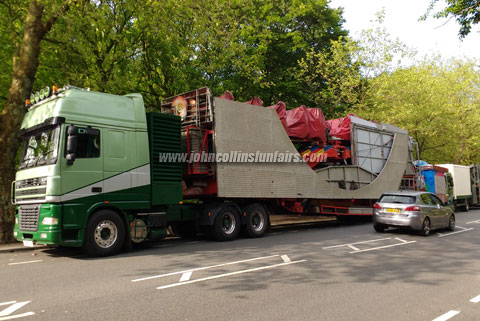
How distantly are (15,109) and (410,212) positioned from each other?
12627mm

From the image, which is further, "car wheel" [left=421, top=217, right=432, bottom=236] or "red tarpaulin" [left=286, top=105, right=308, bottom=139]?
"red tarpaulin" [left=286, top=105, right=308, bottom=139]

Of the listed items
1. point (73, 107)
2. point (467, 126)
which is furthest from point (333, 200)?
point (467, 126)

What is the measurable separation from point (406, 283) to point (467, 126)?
35148mm

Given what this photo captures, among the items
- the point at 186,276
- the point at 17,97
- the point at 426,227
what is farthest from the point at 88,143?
the point at 426,227

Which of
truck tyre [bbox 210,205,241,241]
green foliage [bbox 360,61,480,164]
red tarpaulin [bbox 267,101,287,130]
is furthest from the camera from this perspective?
green foliage [bbox 360,61,480,164]

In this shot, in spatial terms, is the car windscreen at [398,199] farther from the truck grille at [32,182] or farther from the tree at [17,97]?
the tree at [17,97]

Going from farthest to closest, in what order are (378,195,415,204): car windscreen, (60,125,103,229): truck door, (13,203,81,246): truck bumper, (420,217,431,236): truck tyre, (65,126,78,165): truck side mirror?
(378,195,415,204): car windscreen
(420,217,431,236): truck tyre
(60,125,103,229): truck door
(65,126,78,165): truck side mirror
(13,203,81,246): truck bumper

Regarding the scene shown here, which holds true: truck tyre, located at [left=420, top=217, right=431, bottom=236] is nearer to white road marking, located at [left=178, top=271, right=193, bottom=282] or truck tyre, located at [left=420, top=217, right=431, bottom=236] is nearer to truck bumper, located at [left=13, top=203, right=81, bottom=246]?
white road marking, located at [left=178, top=271, right=193, bottom=282]

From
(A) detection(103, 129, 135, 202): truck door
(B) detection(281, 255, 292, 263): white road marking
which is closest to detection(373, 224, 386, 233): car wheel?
(B) detection(281, 255, 292, 263): white road marking

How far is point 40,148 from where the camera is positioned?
29.2 ft

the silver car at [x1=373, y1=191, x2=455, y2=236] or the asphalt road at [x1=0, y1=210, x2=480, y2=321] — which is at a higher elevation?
the silver car at [x1=373, y1=191, x2=455, y2=236]

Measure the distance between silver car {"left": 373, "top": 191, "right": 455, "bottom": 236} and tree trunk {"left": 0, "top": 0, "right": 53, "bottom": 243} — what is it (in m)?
11.7

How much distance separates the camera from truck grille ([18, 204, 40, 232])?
8.50m

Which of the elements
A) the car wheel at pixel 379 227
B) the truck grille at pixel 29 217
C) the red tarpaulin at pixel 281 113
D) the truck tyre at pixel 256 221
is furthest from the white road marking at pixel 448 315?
the red tarpaulin at pixel 281 113
